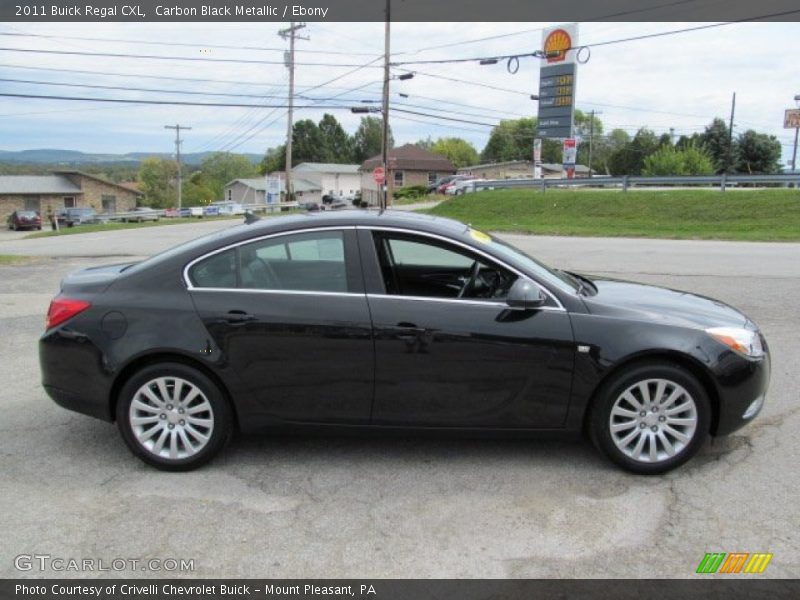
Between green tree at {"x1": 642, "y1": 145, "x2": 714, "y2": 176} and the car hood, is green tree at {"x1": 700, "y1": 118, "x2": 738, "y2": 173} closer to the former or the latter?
green tree at {"x1": 642, "y1": 145, "x2": 714, "y2": 176}

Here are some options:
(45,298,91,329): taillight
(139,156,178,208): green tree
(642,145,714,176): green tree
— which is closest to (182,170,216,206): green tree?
(139,156,178,208): green tree

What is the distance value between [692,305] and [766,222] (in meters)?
21.0

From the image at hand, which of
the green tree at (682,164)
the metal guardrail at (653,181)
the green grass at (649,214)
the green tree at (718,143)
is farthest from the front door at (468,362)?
the green tree at (718,143)

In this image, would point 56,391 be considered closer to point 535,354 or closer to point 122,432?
point 122,432

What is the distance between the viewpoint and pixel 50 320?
416 cm

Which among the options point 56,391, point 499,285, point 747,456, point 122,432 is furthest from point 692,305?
point 56,391

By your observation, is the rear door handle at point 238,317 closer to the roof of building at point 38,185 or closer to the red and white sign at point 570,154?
the red and white sign at point 570,154

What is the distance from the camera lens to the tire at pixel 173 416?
3.93m

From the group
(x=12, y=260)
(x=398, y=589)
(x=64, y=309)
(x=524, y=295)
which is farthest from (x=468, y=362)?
(x=12, y=260)

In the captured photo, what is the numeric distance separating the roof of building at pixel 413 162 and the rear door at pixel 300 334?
80.9 meters

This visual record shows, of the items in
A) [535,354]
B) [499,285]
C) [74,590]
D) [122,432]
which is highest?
[499,285]

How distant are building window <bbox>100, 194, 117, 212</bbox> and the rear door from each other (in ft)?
247

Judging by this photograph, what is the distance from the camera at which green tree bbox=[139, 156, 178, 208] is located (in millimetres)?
103562

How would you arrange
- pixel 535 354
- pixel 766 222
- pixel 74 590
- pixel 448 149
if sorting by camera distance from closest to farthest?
pixel 74 590 < pixel 535 354 < pixel 766 222 < pixel 448 149
